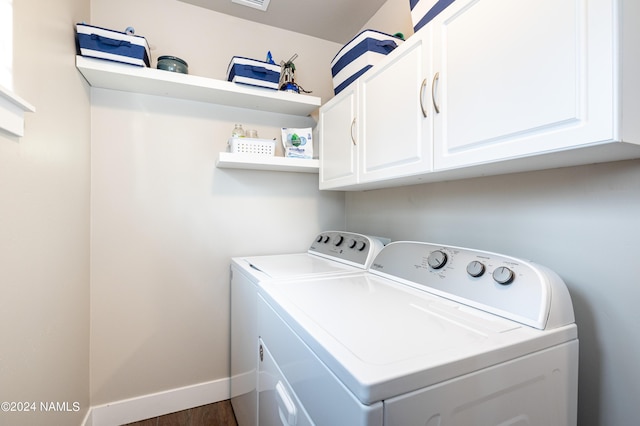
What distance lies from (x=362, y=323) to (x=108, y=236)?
5.41 feet

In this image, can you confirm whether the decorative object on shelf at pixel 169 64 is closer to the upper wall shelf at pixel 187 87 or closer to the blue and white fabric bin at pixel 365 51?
the upper wall shelf at pixel 187 87

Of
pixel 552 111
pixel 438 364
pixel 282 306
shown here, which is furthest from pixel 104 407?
→ pixel 552 111

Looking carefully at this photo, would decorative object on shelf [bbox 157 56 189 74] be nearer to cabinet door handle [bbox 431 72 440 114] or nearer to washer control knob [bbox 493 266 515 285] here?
cabinet door handle [bbox 431 72 440 114]

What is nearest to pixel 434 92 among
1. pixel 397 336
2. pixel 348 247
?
pixel 397 336

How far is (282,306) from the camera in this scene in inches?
36.4

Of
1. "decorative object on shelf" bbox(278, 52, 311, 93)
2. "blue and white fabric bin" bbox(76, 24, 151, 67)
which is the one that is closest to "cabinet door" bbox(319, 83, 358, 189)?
"decorative object on shelf" bbox(278, 52, 311, 93)

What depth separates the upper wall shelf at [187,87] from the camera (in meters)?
1.47

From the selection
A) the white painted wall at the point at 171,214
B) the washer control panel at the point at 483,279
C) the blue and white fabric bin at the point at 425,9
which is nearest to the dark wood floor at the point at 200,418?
the white painted wall at the point at 171,214

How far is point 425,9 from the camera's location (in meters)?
1.12

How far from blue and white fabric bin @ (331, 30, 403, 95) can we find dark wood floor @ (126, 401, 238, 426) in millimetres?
2149

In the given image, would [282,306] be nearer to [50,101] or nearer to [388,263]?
[388,263]

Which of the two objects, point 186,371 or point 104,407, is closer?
point 104,407

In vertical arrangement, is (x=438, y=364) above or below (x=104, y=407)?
above

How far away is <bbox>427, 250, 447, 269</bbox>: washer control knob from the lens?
3.51 ft
